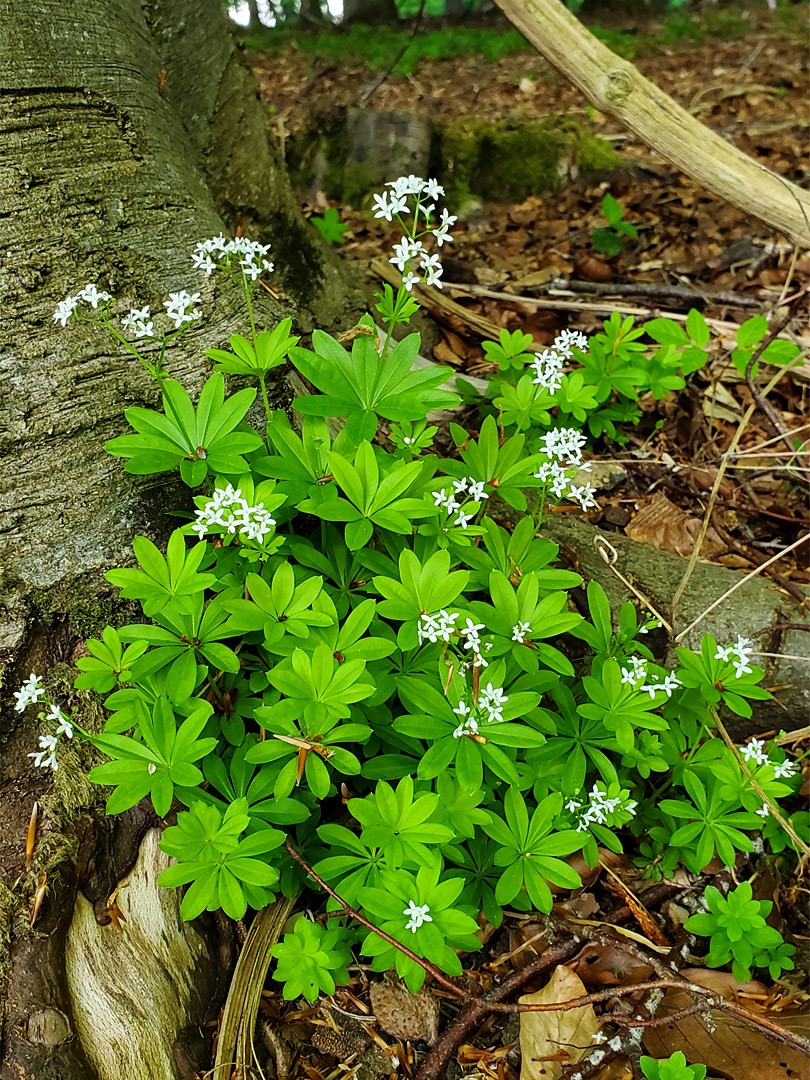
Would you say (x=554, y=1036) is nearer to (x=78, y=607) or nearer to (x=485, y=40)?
(x=78, y=607)

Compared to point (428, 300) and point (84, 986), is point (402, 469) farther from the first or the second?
point (428, 300)

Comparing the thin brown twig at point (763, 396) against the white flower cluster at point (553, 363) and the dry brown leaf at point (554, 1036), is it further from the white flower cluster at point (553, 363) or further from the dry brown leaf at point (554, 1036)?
the dry brown leaf at point (554, 1036)

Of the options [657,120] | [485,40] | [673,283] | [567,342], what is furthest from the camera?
[485,40]

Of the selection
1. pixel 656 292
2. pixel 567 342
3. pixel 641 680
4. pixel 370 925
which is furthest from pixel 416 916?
pixel 656 292

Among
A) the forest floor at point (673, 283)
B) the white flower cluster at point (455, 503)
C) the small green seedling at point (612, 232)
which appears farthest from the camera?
the small green seedling at point (612, 232)

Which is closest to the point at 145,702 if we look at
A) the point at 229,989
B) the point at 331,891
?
the point at 331,891

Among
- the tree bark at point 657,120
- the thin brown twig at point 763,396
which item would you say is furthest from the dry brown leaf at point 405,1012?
the tree bark at point 657,120
